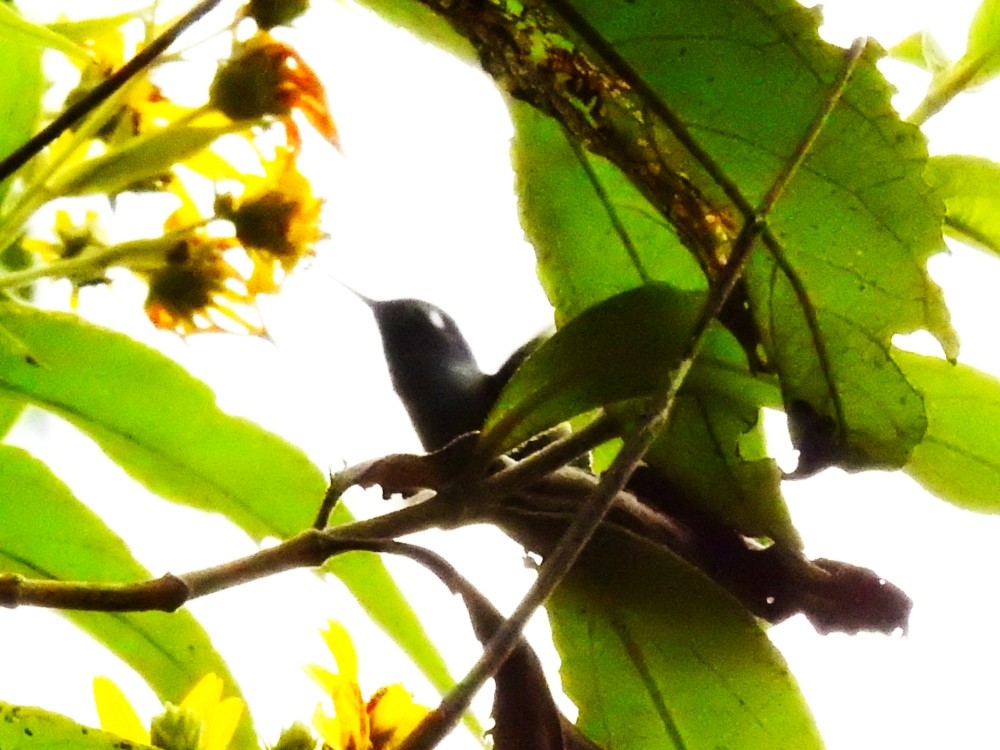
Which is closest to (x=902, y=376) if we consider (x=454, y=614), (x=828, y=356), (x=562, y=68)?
(x=828, y=356)

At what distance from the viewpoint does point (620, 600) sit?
362 millimetres

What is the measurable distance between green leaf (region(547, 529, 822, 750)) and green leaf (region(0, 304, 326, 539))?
0.13 metres

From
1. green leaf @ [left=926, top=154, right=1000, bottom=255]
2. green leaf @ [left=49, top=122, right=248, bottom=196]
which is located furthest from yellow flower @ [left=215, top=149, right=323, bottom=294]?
green leaf @ [left=926, top=154, right=1000, bottom=255]

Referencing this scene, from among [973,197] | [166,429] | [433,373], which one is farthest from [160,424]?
[973,197]

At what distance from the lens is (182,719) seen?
33cm

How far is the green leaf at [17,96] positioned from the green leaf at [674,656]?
0.90ft

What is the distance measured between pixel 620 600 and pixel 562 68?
171 mm

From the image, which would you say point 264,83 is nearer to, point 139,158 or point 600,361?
point 139,158

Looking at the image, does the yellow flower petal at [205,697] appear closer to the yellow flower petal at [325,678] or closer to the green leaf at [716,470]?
the yellow flower petal at [325,678]

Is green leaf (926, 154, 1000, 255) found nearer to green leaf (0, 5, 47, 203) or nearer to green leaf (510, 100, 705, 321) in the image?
green leaf (510, 100, 705, 321)

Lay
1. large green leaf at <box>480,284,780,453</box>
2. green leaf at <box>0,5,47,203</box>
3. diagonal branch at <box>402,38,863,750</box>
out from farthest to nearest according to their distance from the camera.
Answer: green leaf at <box>0,5,47,203</box> < large green leaf at <box>480,284,780,453</box> < diagonal branch at <box>402,38,863,750</box>

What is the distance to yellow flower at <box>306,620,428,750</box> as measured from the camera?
1.08ft

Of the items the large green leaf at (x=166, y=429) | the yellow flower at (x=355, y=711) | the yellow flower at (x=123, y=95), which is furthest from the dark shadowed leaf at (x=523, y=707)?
the yellow flower at (x=123, y=95)

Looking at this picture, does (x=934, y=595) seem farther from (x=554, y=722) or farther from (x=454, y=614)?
(x=554, y=722)
